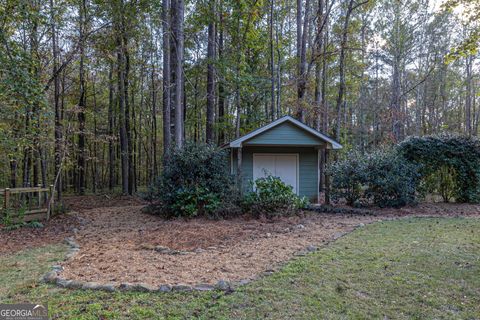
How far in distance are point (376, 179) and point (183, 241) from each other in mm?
6337

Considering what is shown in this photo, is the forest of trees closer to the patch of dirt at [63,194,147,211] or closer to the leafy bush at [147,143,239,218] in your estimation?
the patch of dirt at [63,194,147,211]

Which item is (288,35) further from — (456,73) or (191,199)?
(456,73)

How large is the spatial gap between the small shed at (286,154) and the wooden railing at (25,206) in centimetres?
552

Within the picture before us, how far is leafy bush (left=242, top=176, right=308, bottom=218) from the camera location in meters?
7.43

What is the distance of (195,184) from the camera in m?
7.82

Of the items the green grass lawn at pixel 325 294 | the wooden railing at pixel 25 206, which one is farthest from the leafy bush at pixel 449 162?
the wooden railing at pixel 25 206

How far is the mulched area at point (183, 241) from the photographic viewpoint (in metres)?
3.64

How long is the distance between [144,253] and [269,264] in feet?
6.72

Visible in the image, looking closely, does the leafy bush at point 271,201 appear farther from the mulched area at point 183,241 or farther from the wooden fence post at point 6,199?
the wooden fence post at point 6,199

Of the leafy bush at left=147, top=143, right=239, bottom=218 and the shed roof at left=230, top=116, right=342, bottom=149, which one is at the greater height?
the shed roof at left=230, top=116, right=342, bottom=149

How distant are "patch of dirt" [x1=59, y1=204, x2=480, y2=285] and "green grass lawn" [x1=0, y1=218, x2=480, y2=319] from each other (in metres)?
0.42

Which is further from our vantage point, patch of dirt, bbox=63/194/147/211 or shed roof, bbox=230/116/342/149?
patch of dirt, bbox=63/194/147/211

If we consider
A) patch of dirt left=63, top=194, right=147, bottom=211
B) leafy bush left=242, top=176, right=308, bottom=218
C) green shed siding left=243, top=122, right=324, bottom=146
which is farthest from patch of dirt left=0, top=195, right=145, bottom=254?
green shed siding left=243, top=122, right=324, bottom=146

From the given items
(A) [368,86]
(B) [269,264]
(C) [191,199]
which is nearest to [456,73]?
(A) [368,86]
